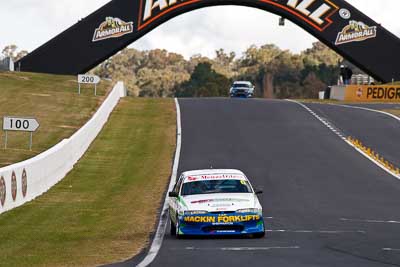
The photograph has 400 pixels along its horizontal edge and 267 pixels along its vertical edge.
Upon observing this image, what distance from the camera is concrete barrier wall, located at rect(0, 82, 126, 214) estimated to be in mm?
24375

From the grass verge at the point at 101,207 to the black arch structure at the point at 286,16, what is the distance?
26.3 meters

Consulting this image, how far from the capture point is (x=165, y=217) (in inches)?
982

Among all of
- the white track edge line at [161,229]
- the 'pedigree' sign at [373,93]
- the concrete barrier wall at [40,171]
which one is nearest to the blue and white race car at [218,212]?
the white track edge line at [161,229]

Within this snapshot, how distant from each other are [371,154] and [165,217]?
19.0 m

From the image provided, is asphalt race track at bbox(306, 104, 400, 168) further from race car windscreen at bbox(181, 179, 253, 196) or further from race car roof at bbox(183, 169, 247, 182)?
race car windscreen at bbox(181, 179, 253, 196)

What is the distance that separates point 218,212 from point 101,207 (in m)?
8.08

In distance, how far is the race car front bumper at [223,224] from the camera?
778 inches

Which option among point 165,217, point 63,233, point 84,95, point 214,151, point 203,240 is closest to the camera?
point 203,240

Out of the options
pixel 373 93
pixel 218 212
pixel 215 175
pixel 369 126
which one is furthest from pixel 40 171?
pixel 373 93

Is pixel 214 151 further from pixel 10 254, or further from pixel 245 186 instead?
pixel 10 254

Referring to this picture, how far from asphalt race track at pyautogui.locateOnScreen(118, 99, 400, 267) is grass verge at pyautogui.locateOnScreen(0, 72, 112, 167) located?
549cm

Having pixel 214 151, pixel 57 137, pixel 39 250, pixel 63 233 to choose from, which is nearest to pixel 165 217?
pixel 63 233

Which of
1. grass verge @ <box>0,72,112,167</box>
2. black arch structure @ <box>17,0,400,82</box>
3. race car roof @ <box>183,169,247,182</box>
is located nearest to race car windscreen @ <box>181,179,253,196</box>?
race car roof @ <box>183,169,247,182</box>

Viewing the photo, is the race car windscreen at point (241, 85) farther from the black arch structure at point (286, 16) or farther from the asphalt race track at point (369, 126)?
the asphalt race track at point (369, 126)
